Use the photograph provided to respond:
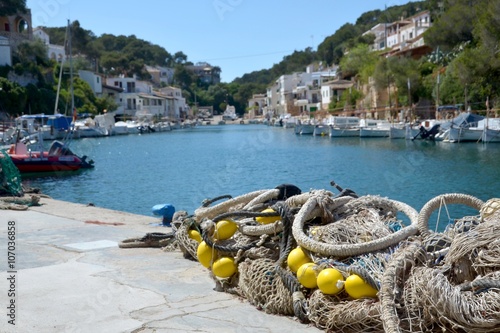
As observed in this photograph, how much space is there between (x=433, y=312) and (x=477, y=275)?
438 millimetres

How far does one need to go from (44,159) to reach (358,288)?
26.9 meters

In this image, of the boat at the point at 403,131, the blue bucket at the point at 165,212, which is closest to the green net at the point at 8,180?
the blue bucket at the point at 165,212

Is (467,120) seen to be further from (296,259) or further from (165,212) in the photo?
(296,259)

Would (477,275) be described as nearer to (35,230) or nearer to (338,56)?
(35,230)

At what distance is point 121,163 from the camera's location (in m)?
40.5

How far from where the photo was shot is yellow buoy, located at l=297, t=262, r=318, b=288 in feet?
17.2

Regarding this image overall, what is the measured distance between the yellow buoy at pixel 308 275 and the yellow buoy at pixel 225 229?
4.53 ft

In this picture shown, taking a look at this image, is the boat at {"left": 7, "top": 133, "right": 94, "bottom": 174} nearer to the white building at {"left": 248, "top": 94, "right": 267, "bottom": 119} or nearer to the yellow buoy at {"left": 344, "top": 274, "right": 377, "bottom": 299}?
the yellow buoy at {"left": 344, "top": 274, "right": 377, "bottom": 299}

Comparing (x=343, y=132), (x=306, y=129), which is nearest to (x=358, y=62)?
(x=306, y=129)

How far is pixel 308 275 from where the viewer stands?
5254mm

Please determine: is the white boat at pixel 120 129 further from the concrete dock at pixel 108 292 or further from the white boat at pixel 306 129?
the concrete dock at pixel 108 292

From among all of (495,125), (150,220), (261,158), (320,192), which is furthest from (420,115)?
(320,192)

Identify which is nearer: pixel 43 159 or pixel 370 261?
pixel 370 261

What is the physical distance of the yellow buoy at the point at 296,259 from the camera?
17.9 feet
